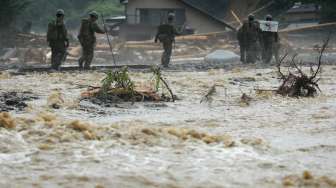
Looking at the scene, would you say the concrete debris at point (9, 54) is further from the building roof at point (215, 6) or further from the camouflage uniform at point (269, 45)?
the building roof at point (215, 6)

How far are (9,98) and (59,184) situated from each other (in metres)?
5.37

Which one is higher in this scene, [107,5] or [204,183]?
[107,5]

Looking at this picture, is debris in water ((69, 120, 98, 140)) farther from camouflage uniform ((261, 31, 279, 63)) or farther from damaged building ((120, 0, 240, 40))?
damaged building ((120, 0, 240, 40))

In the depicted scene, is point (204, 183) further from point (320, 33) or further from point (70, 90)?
point (320, 33)

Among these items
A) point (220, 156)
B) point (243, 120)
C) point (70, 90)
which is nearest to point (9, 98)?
point (70, 90)

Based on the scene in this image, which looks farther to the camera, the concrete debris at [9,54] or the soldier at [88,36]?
the concrete debris at [9,54]

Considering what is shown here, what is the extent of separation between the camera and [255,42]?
2142 cm

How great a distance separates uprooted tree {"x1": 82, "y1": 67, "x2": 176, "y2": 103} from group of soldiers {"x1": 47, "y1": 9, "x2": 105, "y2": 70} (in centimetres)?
658

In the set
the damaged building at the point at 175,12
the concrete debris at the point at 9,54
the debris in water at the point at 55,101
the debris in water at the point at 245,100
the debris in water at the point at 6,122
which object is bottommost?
the debris in water at the point at 245,100

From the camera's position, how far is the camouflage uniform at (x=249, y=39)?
21219 millimetres

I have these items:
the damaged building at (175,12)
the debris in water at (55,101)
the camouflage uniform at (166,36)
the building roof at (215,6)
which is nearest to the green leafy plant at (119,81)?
the debris in water at (55,101)

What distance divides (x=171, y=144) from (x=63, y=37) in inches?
438

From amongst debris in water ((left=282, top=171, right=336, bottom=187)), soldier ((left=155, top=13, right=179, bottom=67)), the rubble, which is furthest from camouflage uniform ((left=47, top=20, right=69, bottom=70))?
debris in water ((left=282, top=171, right=336, bottom=187))

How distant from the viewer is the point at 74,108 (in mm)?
9961
